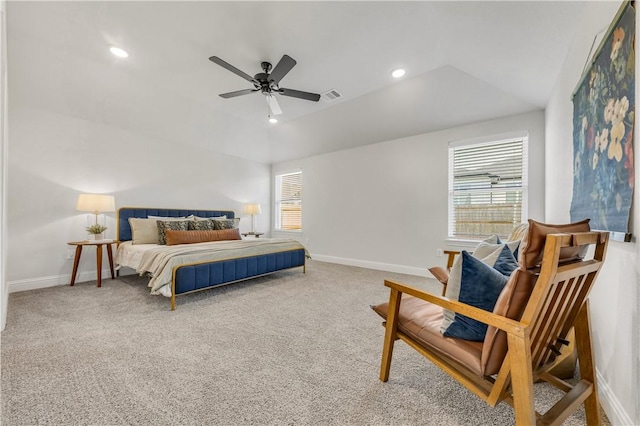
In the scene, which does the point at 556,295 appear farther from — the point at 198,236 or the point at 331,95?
the point at 198,236

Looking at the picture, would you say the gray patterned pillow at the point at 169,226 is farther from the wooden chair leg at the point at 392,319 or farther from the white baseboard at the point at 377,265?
the wooden chair leg at the point at 392,319

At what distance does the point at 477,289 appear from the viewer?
46.7 inches

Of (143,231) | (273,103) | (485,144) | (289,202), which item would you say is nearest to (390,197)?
(485,144)

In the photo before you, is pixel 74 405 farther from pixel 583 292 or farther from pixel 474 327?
pixel 583 292

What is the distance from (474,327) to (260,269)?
301 cm

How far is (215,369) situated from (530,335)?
180 centimetres

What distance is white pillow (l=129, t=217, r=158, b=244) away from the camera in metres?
3.99

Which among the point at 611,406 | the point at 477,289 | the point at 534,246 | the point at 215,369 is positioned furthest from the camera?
the point at 215,369

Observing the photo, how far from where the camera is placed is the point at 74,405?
1.40 meters

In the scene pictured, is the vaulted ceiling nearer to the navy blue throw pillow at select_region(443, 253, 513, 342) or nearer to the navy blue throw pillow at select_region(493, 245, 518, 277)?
the navy blue throw pillow at select_region(493, 245, 518, 277)

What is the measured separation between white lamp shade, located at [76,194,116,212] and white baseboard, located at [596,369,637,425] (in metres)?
5.18

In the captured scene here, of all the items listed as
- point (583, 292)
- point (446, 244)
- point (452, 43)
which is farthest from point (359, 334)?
point (452, 43)

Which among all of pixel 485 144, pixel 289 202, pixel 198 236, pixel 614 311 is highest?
pixel 485 144

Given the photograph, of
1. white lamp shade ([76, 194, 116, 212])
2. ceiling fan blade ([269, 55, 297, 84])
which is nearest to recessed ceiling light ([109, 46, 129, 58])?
ceiling fan blade ([269, 55, 297, 84])
